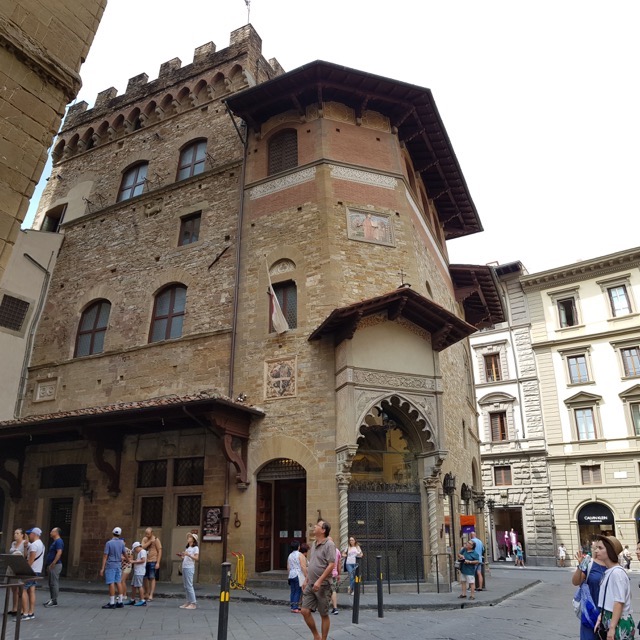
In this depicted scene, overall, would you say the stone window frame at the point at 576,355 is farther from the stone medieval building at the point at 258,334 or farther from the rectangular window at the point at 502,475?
the stone medieval building at the point at 258,334

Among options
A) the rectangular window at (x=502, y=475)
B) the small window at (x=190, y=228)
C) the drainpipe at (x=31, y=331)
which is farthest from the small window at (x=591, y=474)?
the drainpipe at (x=31, y=331)

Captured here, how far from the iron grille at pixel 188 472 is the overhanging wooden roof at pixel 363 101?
1074 centimetres

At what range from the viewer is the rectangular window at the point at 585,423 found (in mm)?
30689

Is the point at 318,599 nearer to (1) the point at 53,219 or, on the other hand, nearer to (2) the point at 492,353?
(1) the point at 53,219

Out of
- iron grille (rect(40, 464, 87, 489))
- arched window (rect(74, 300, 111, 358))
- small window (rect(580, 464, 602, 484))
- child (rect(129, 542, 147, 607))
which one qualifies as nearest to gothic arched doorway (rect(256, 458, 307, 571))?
child (rect(129, 542, 147, 607))

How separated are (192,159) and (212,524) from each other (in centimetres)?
1283

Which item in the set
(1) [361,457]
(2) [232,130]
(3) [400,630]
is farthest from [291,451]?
(2) [232,130]

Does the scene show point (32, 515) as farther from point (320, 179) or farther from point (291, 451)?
point (320, 179)

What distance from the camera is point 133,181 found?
21.5 m

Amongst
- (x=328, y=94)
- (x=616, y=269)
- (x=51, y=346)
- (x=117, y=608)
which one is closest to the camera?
(x=117, y=608)

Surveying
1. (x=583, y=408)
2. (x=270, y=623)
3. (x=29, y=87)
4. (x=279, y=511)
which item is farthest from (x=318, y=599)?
(x=583, y=408)

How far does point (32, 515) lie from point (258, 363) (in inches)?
332

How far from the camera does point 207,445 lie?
1459 centimetres

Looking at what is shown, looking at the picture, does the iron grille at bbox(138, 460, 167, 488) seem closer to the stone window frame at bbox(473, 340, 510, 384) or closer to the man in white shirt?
the man in white shirt
